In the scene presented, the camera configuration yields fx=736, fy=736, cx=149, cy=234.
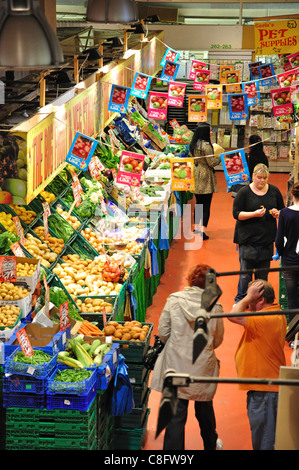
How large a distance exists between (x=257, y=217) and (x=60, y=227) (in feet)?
7.36

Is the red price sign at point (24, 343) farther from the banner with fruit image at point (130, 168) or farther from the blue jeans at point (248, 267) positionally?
the banner with fruit image at point (130, 168)

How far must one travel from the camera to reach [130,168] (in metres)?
8.91

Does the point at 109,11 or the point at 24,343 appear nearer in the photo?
the point at 24,343

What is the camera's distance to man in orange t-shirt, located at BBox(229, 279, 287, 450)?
5.21m

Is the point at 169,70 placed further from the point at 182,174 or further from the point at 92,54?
the point at 182,174

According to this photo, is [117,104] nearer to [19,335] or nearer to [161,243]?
[161,243]

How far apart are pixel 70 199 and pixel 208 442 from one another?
14.0ft

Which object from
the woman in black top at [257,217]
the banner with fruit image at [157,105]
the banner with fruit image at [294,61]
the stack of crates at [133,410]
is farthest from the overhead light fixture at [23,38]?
the banner with fruit image at [294,61]

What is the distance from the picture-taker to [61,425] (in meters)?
4.99

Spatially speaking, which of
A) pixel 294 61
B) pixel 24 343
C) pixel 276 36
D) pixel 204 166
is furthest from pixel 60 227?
pixel 276 36

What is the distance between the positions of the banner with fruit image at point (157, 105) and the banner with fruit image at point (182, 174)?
→ 2.04 metres

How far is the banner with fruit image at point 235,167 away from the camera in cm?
915

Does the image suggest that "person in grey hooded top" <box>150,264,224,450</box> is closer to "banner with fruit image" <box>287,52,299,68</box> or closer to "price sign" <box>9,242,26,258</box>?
"price sign" <box>9,242,26,258</box>

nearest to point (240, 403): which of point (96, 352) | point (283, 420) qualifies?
point (96, 352)
